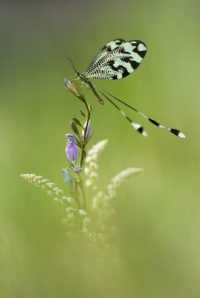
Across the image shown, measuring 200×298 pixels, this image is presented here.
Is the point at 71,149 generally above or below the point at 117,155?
below

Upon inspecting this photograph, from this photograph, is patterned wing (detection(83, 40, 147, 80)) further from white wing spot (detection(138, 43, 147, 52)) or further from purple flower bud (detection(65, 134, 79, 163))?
purple flower bud (detection(65, 134, 79, 163))

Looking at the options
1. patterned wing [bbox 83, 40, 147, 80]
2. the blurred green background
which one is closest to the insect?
patterned wing [bbox 83, 40, 147, 80]

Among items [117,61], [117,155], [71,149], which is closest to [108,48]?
[117,61]

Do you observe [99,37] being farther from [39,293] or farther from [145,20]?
[39,293]

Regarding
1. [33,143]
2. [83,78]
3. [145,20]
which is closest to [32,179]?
[83,78]

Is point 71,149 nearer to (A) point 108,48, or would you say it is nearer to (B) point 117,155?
(A) point 108,48
